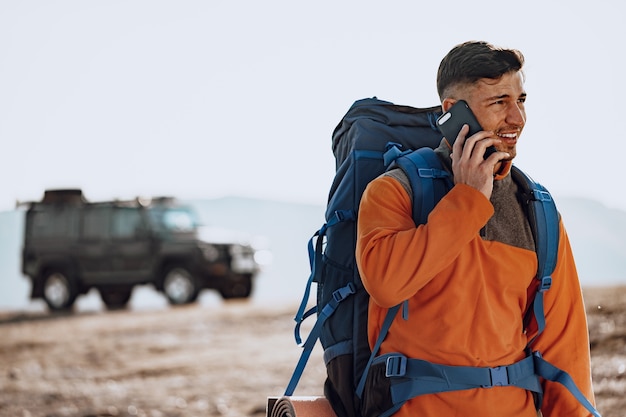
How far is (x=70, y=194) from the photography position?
17141mm

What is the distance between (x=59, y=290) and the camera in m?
17.5

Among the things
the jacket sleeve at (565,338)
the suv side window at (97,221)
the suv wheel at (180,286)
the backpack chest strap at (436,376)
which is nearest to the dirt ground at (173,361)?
the suv wheel at (180,286)

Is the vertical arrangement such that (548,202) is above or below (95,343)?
above

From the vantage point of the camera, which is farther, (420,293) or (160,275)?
(160,275)

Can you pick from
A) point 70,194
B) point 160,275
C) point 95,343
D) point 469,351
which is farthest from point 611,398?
point 70,194

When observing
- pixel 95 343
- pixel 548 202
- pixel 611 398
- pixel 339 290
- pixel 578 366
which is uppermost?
pixel 548 202

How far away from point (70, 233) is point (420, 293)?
15451 millimetres

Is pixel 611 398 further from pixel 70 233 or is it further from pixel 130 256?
pixel 70 233

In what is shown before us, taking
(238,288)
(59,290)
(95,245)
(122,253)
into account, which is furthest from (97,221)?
(238,288)

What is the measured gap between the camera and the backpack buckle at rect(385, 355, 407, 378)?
8.55 ft

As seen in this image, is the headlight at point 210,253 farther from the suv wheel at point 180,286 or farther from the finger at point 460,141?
the finger at point 460,141

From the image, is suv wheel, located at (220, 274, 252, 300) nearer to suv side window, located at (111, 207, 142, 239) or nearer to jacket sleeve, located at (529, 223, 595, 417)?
suv side window, located at (111, 207, 142, 239)

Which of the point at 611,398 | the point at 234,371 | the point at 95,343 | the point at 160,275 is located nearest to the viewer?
the point at 611,398

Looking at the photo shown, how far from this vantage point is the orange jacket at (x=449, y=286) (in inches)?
96.7
